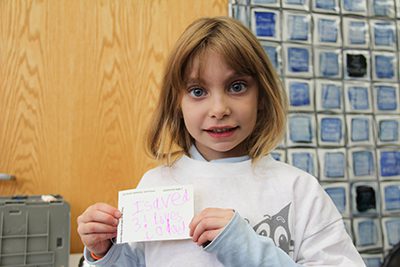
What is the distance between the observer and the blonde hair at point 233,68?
717 millimetres

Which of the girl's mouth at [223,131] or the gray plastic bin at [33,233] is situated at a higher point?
the girl's mouth at [223,131]

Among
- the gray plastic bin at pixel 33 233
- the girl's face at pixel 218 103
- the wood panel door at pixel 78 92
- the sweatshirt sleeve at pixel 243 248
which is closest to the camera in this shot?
the sweatshirt sleeve at pixel 243 248

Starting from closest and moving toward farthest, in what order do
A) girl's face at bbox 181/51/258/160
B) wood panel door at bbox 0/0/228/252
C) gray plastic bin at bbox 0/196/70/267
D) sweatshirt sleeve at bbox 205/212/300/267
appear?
sweatshirt sleeve at bbox 205/212/300/267 < girl's face at bbox 181/51/258/160 < gray plastic bin at bbox 0/196/70/267 < wood panel door at bbox 0/0/228/252

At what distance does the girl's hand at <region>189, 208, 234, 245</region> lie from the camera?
23.0 inches

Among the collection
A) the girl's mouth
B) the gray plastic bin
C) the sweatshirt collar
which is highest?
the girl's mouth

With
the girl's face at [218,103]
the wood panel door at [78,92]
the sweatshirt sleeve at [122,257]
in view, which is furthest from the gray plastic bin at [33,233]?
the girl's face at [218,103]

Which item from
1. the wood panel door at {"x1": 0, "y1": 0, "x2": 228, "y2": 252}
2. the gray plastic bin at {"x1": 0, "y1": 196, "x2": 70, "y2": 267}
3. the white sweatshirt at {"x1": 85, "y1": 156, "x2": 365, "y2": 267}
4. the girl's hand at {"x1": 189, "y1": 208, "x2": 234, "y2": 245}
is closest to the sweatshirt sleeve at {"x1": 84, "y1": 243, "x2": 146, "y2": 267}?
the white sweatshirt at {"x1": 85, "y1": 156, "x2": 365, "y2": 267}

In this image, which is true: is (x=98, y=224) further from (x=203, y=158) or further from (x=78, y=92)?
(x=78, y=92)

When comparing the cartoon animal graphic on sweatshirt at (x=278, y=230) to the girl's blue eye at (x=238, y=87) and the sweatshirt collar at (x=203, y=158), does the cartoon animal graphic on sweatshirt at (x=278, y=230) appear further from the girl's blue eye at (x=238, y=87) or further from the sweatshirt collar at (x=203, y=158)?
the girl's blue eye at (x=238, y=87)

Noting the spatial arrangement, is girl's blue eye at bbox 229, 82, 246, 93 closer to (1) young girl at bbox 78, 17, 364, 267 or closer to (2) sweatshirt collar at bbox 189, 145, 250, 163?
(1) young girl at bbox 78, 17, 364, 267

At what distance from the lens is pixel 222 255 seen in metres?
0.59

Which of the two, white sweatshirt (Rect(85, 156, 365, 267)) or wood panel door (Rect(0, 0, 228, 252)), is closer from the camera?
white sweatshirt (Rect(85, 156, 365, 267))

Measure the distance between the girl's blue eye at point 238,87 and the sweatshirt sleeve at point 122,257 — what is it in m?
0.34

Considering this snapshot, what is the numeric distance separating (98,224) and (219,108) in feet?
0.94
